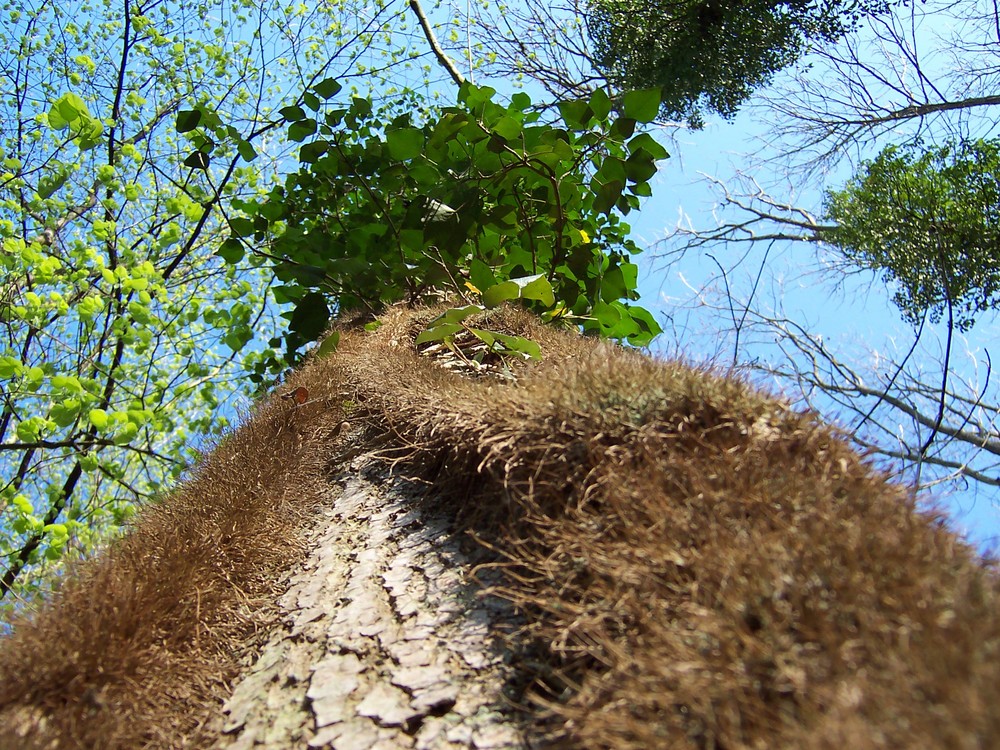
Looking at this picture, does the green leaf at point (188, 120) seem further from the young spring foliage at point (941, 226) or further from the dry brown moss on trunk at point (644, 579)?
the young spring foliage at point (941, 226)

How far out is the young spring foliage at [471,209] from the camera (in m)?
2.36

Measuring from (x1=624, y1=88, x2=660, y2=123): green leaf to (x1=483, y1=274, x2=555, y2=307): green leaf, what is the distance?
0.68 metres

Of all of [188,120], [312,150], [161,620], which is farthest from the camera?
[312,150]

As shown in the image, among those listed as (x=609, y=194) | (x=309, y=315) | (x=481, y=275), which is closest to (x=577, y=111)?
(x=609, y=194)

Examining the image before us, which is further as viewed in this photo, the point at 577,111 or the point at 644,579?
the point at 577,111

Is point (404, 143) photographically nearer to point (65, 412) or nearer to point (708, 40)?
point (65, 412)

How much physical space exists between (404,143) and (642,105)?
3.37 feet

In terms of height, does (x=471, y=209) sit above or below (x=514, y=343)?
above

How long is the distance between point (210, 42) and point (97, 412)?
12.8 feet

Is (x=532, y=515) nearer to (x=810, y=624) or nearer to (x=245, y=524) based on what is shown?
(x=810, y=624)

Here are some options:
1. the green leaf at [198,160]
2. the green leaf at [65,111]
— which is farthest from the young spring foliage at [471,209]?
the green leaf at [65,111]

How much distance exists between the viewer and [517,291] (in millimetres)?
1956

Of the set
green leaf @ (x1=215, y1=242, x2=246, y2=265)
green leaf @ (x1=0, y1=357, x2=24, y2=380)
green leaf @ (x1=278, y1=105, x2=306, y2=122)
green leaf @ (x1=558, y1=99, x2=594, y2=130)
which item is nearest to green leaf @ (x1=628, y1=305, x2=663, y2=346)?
green leaf @ (x1=558, y1=99, x2=594, y2=130)

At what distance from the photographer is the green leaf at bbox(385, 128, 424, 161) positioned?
8.83ft
